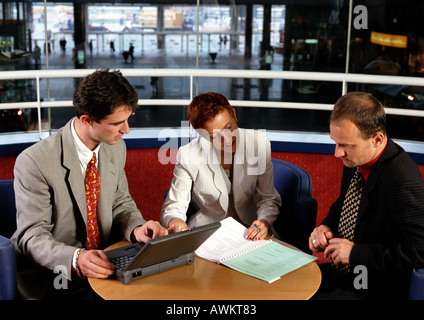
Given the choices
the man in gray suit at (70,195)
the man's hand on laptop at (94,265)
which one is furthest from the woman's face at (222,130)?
the man's hand on laptop at (94,265)

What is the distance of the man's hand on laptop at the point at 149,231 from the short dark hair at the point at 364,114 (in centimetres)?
85

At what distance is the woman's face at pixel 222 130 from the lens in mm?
2428

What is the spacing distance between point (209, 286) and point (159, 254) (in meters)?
0.22

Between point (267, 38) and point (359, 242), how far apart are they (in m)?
28.4

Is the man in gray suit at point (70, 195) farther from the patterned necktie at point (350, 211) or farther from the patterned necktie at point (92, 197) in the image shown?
the patterned necktie at point (350, 211)

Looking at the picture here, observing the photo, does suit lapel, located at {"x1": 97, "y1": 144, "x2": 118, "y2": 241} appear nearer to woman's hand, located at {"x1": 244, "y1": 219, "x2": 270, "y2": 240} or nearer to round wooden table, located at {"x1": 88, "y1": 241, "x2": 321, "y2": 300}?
round wooden table, located at {"x1": 88, "y1": 241, "x2": 321, "y2": 300}

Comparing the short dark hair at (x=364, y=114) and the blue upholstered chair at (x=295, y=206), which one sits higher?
the short dark hair at (x=364, y=114)

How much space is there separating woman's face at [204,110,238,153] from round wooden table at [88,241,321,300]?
73 cm

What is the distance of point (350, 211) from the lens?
2.18 metres

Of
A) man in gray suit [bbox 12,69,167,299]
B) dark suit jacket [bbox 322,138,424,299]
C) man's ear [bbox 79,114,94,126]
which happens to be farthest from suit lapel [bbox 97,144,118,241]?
dark suit jacket [bbox 322,138,424,299]

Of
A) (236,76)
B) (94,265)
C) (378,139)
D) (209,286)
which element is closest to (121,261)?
(94,265)

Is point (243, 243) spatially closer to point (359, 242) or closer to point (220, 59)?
point (359, 242)

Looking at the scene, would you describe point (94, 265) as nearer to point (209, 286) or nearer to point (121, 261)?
point (121, 261)

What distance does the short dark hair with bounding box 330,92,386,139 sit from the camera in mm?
1929
